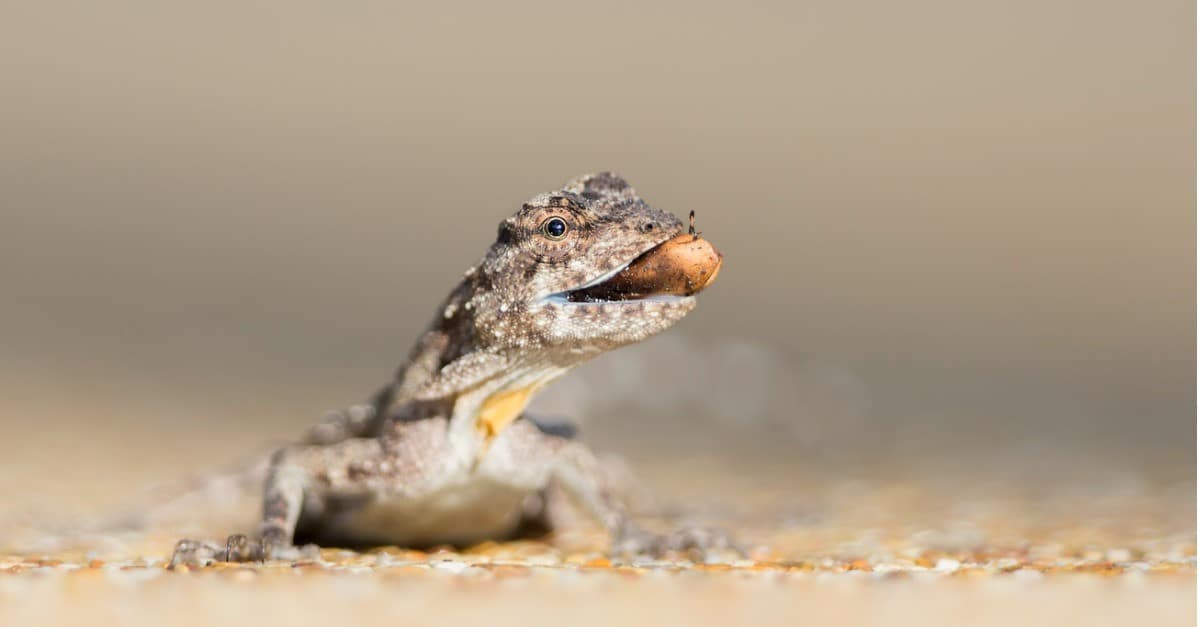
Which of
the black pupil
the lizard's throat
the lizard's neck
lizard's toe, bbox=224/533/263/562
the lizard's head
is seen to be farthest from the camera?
the lizard's throat

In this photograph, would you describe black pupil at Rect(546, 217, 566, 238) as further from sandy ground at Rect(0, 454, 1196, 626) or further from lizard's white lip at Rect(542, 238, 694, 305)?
sandy ground at Rect(0, 454, 1196, 626)

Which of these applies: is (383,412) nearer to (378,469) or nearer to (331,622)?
(378,469)

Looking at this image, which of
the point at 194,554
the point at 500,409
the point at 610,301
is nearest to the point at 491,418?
the point at 500,409

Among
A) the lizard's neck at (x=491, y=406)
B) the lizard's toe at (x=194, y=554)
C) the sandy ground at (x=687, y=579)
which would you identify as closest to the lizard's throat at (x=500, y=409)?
the lizard's neck at (x=491, y=406)

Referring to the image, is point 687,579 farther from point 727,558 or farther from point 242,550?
point 242,550

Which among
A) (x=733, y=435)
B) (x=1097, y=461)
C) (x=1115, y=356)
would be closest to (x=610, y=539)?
(x=1097, y=461)

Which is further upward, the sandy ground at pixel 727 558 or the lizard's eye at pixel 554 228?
the lizard's eye at pixel 554 228

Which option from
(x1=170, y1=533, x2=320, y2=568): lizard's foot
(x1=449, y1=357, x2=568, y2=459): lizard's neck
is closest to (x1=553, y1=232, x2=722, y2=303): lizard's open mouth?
(x1=449, y1=357, x2=568, y2=459): lizard's neck

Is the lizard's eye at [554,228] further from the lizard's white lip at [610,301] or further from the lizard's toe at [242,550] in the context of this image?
the lizard's toe at [242,550]
